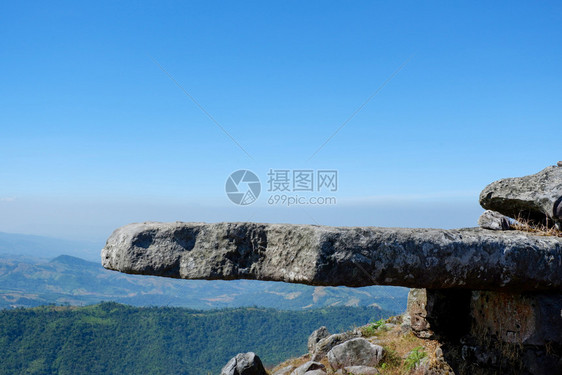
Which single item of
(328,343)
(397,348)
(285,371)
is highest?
(397,348)

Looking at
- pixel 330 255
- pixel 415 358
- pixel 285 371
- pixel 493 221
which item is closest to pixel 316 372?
pixel 285 371

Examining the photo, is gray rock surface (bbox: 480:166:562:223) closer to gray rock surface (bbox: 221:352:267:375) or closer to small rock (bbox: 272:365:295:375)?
small rock (bbox: 272:365:295:375)

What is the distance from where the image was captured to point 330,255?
4641 mm

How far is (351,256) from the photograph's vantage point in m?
4.70

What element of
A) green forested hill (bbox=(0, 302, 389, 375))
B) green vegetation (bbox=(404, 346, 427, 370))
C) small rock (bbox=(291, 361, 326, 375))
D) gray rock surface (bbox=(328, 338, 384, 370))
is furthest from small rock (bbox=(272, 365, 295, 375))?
green forested hill (bbox=(0, 302, 389, 375))

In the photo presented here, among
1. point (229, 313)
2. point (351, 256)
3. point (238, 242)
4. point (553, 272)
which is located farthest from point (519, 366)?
point (229, 313)

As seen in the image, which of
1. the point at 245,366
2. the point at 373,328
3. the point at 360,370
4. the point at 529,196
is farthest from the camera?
the point at 245,366

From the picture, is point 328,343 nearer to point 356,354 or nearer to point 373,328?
point 373,328

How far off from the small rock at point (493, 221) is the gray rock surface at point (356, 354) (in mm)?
3182

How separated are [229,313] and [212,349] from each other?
12.0 meters

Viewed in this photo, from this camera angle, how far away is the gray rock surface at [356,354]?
8.69 m

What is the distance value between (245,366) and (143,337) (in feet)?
373

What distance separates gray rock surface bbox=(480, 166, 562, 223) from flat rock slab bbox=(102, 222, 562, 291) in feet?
3.97

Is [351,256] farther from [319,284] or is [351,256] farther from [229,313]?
[229,313]
